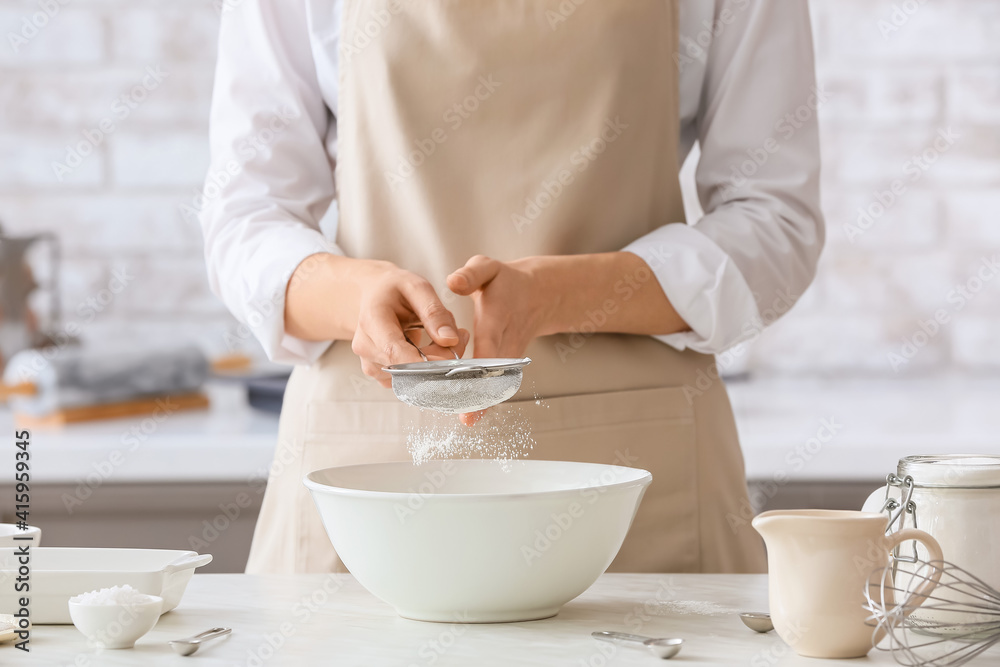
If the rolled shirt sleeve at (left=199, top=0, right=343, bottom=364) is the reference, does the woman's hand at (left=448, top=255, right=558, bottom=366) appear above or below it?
below

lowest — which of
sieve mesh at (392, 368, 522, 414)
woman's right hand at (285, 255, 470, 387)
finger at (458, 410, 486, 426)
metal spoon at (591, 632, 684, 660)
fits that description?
metal spoon at (591, 632, 684, 660)

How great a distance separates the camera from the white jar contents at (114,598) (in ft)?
2.14

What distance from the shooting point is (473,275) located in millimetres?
873

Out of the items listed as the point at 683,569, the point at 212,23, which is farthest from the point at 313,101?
the point at 212,23

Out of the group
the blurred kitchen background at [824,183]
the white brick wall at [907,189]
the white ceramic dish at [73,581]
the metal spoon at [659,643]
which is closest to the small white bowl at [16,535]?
the white ceramic dish at [73,581]

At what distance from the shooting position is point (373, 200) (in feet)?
3.58

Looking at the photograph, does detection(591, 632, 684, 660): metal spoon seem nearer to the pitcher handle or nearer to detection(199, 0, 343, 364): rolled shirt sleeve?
the pitcher handle

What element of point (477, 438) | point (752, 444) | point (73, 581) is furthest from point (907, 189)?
point (73, 581)

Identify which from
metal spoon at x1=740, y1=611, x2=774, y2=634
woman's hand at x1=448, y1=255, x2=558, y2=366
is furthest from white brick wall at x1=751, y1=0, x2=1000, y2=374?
metal spoon at x1=740, y1=611, x2=774, y2=634

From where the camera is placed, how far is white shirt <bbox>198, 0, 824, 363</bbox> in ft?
3.45

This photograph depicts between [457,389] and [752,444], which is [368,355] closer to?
[457,389]

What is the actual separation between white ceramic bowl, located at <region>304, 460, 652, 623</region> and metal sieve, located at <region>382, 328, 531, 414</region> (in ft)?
0.47

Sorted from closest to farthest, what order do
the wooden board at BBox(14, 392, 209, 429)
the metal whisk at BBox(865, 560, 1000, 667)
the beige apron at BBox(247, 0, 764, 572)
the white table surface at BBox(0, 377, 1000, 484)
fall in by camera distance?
the metal whisk at BBox(865, 560, 1000, 667)
the beige apron at BBox(247, 0, 764, 572)
the white table surface at BBox(0, 377, 1000, 484)
the wooden board at BBox(14, 392, 209, 429)

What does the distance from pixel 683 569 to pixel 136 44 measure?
161 cm
